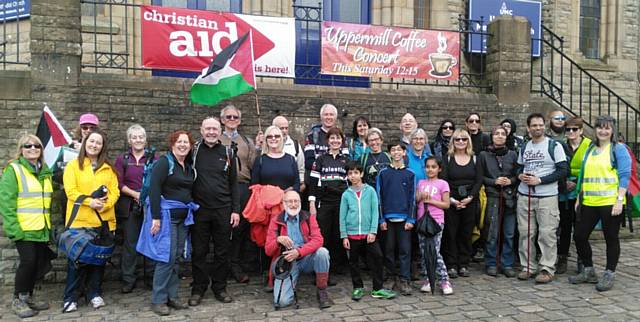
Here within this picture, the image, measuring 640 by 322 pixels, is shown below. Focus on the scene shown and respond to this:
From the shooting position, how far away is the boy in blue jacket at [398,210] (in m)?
5.94

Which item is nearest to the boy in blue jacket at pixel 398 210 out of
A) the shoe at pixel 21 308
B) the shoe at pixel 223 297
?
the shoe at pixel 223 297

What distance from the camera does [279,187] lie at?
5.88 meters

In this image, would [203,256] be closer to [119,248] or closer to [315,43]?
[119,248]

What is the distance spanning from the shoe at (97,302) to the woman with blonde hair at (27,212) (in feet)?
1.47

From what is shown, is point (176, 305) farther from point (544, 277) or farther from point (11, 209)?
point (544, 277)

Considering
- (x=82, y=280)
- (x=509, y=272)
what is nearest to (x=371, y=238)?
(x=509, y=272)

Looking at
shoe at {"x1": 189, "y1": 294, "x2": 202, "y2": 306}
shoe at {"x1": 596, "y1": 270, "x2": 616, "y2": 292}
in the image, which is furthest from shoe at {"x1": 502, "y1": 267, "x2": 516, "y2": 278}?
shoe at {"x1": 189, "y1": 294, "x2": 202, "y2": 306}

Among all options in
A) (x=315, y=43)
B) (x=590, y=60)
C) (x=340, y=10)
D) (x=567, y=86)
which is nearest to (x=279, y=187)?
(x=315, y=43)

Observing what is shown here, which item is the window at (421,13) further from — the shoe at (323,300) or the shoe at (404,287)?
the shoe at (323,300)

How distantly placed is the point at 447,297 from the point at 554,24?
1270cm

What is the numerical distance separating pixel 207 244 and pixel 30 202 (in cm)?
179

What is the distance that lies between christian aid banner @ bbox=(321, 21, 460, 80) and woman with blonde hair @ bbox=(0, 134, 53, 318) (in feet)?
14.8

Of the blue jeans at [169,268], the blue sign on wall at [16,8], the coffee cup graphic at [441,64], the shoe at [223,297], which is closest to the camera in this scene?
the blue jeans at [169,268]

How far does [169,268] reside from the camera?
5402 mm
